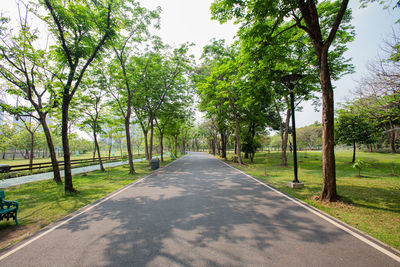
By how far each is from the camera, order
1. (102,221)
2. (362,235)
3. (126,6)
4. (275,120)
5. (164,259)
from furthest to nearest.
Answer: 1. (275,120)
2. (126,6)
3. (102,221)
4. (362,235)
5. (164,259)

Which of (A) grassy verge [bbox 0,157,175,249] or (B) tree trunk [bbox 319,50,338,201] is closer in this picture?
(A) grassy verge [bbox 0,157,175,249]

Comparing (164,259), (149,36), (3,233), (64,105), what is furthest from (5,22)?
(164,259)

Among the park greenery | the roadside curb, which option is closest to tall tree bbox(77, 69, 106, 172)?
the park greenery

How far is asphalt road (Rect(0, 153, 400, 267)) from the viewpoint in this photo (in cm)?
276

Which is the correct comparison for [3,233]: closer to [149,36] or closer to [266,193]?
[266,193]

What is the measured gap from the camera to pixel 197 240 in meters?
3.33

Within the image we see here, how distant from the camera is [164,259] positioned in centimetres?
278

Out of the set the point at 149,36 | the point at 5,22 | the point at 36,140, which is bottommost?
the point at 36,140

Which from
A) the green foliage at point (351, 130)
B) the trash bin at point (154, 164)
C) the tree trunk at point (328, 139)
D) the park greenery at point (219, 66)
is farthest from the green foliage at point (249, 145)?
the tree trunk at point (328, 139)

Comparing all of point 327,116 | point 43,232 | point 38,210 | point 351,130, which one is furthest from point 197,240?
point 351,130

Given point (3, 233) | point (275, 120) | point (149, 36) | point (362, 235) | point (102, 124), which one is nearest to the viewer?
point (362, 235)

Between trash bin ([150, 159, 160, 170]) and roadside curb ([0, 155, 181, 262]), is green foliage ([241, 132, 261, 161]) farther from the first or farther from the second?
roadside curb ([0, 155, 181, 262])

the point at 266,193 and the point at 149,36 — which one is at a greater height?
the point at 149,36

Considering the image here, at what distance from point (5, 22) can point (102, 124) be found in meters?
11.3
